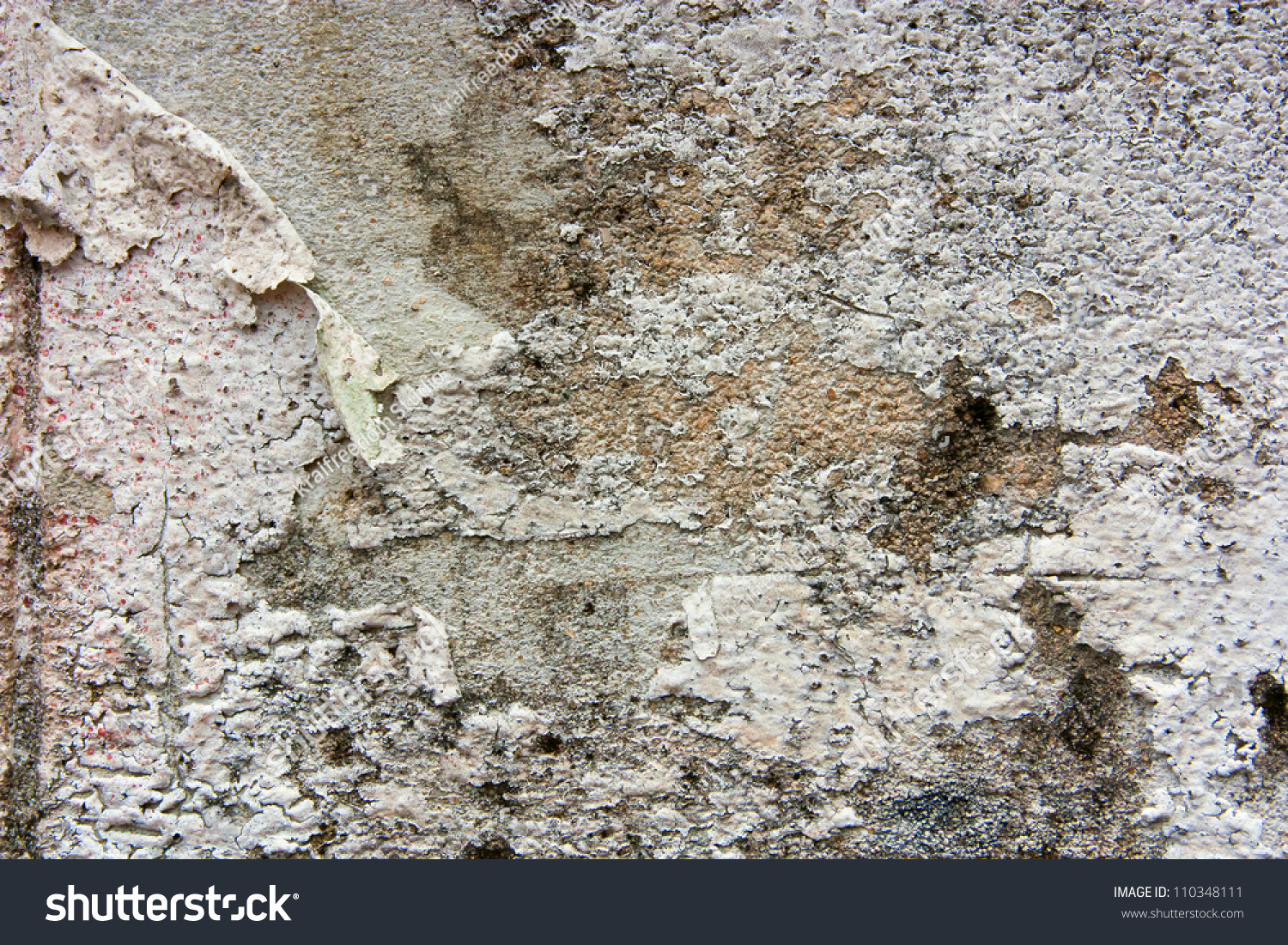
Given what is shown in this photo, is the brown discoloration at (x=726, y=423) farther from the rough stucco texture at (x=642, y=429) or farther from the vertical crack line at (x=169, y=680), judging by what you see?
the vertical crack line at (x=169, y=680)

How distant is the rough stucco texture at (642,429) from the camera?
116 centimetres

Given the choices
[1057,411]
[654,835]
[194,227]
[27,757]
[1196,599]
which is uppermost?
[194,227]

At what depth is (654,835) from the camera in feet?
3.97

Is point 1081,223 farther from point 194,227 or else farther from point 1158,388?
point 194,227

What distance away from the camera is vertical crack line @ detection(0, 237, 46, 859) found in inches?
47.0

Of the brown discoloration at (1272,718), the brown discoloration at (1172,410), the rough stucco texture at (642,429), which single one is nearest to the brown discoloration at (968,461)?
the rough stucco texture at (642,429)

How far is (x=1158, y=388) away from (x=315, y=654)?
149 centimetres

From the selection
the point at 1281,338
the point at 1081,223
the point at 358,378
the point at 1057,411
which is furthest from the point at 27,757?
the point at 1281,338

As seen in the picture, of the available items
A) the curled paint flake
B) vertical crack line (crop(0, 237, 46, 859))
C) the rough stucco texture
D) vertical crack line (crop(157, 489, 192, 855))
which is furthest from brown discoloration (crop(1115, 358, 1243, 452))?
vertical crack line (crop(0, 237, 46, 859))

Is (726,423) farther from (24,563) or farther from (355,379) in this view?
(24,563)
